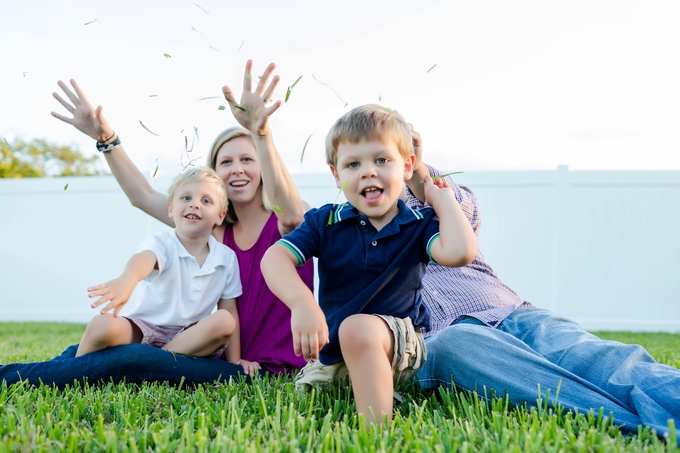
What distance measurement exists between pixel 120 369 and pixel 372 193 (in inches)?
52.5

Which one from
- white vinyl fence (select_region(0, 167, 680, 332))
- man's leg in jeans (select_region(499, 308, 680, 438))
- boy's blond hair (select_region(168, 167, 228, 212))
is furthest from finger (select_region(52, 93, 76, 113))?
white vinyl fence (select_region(0, 167, 680, 332))

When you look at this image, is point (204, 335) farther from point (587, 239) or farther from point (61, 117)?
point (587, 239)

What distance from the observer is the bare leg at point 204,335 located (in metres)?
2.67

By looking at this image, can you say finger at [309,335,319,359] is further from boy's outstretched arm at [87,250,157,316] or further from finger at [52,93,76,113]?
finger at [52,93,76,113]

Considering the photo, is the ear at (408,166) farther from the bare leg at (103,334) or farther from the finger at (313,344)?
the bare leg at (103,334)

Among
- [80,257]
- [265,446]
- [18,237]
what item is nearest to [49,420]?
[265,446]

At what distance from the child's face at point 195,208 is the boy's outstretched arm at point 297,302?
3.32ft

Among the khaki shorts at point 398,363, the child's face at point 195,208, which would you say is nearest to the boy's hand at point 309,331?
the khaki shorts at point 398,363

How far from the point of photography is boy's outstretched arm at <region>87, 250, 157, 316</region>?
2307mm

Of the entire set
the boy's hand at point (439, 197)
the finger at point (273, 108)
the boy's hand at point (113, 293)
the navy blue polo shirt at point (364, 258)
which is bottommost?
the boy's hand at point (113, 293)

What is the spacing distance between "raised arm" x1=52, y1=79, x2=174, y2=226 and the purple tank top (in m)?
0.56

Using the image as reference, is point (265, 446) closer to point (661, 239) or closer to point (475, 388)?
point (475, 388)

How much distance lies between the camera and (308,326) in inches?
70.1

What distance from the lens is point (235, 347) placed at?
290cm
